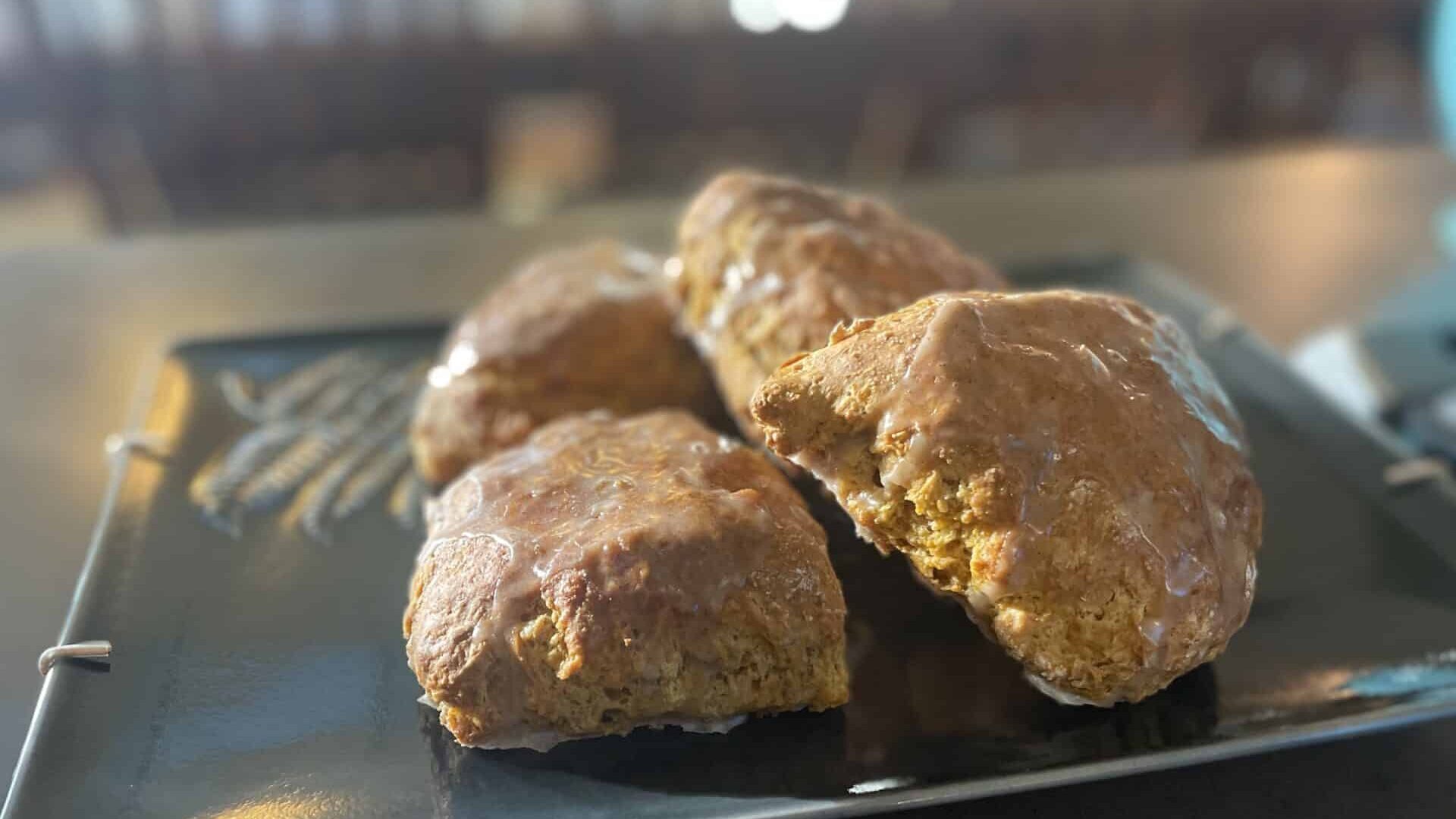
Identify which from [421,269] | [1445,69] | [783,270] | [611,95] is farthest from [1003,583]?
[1445,69]

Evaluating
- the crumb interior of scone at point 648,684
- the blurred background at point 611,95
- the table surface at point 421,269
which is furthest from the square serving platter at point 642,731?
the blurred background at point 611,95

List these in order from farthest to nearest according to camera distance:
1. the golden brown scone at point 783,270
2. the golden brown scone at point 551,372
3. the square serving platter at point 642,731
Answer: the golden brown scone at point 551,372
the golden brown scone at point 783,270
the square serving platter at point 642,731

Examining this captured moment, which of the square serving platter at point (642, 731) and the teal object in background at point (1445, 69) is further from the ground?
the teal object in background at point (1445, 69)

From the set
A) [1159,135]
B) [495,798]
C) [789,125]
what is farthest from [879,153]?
[495,798]

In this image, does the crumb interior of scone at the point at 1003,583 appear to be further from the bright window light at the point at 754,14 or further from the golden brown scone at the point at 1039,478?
the bright window light at the point at 754,14

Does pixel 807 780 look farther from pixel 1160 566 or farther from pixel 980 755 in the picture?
pixel 1160 566

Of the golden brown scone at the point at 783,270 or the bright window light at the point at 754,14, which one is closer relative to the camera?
the golden brown scone at the point at 783,270

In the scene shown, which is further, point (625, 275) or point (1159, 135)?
point (1159, 135)
